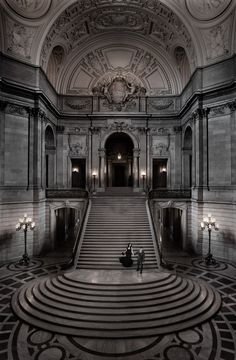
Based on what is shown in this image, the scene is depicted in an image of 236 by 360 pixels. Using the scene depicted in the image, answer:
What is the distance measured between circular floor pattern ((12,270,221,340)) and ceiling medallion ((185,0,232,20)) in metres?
17.3

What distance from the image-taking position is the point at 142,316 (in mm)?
9289

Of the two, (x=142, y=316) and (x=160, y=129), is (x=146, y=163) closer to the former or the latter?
(x=160, y=129)

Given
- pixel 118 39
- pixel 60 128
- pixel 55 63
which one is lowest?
pixel 60 128

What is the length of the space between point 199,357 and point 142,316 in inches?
96.6

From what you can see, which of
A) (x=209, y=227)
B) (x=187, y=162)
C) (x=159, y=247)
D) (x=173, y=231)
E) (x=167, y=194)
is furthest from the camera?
(x=187, y=162)

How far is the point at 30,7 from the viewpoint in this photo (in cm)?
1669

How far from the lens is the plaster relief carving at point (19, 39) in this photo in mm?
16828

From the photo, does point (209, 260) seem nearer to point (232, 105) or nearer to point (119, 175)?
point (232, 105)

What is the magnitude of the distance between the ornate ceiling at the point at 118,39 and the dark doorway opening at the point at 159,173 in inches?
278

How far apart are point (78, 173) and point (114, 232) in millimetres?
11497

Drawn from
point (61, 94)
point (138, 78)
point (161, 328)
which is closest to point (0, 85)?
point (61, 94)

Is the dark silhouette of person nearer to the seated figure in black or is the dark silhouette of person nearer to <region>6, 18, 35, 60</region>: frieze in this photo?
the seated figure in black

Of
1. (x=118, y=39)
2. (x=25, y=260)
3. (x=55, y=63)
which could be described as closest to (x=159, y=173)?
(x=118, y=39)

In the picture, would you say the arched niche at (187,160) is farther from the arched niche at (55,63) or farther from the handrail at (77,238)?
the arched niche at (55,63)
